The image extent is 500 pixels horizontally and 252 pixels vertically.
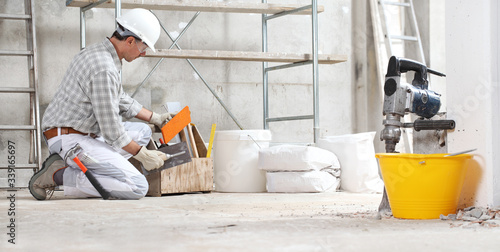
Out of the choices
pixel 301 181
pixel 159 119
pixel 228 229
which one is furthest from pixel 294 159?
pixel 228 229

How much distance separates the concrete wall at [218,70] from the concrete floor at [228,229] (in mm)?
1766

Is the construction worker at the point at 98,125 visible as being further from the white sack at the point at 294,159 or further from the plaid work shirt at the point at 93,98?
the white sack at the point at 294,159

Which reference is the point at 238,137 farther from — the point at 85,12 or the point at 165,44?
the point at 85,12

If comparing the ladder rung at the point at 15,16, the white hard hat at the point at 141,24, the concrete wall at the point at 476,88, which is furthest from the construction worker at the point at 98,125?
the concrete wall at the point at 476,88

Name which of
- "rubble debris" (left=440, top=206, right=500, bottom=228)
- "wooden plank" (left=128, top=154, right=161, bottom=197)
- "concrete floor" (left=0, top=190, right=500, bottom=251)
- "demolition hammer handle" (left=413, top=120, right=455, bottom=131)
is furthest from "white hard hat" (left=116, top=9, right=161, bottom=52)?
"rubble debris" (left=440, top=206, right=500, bottom=228)

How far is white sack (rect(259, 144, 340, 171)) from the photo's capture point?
404 centimetres

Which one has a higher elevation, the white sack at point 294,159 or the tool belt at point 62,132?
the tool belt at point 62,132

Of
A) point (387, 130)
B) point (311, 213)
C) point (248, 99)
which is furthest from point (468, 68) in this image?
point (248, 99)

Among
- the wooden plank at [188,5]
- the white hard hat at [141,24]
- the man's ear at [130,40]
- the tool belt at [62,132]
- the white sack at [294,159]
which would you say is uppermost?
the wooden plank at [188,5]

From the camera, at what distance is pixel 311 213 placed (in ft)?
8.63

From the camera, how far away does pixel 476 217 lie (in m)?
2.28

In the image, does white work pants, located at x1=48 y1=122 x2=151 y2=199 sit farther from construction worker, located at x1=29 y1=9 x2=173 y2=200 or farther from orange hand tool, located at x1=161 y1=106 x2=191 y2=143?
orange hand tool, located at x1=161 y1=106 x2=191 y2=143

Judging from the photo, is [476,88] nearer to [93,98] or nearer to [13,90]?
[93,98]

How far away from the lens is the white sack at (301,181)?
4.02 m
